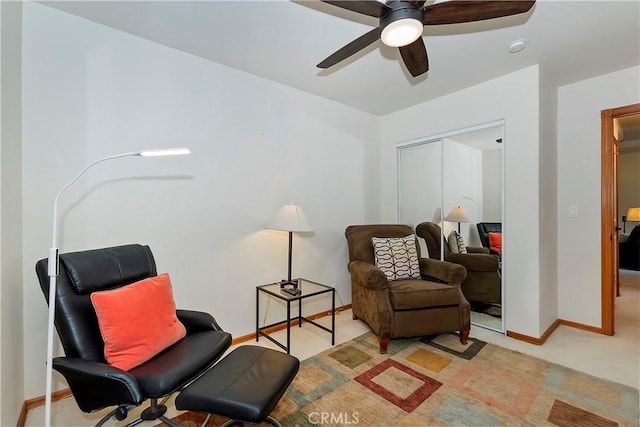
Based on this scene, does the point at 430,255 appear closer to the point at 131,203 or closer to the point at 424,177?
the point at 424,177

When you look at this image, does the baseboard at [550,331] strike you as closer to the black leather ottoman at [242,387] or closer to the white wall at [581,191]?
the white wall at [581,191]

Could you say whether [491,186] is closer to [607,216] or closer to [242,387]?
[607,216]

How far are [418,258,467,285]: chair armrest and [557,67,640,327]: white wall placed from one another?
1325mm

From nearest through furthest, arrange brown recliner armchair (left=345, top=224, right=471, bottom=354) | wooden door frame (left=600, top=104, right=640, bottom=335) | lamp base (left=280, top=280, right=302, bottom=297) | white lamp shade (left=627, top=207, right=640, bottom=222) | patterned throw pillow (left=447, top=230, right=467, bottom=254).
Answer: brown recliner armchair (left=345, top=224, right=471, bottom=354)
lamp base (left=280, top=280, right=302, bottom=297)
wooden door frame (left=600, top=104, right=640, bottom=335)
patterned throw pillow (left=447, top=230, right=467, bottom=254)
white lamp shade (left=627, top=207, right=640, bottom=222)

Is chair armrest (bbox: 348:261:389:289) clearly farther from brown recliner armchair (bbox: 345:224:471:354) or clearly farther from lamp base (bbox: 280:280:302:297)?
lamp base (bbox: 280:280:302:297)

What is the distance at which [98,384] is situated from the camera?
129 cm

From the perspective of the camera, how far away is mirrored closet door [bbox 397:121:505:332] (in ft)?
9.50

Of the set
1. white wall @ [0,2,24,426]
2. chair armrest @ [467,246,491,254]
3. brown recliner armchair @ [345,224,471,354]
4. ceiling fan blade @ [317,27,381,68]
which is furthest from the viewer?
chair armrest @ [467,246,491,254]

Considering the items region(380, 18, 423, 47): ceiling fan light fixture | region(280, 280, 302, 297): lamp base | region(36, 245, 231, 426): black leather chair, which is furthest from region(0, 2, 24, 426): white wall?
region(380, 18, 423, 47): ceiling fan light fixture

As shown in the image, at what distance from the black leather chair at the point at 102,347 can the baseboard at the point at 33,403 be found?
1.68 ft

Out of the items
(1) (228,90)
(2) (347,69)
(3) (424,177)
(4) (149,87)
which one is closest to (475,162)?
(3) (424,177)

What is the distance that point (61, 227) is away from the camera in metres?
1.88

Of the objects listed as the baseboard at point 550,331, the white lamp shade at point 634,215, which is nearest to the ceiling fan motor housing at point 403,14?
the baseboard at point 550,331

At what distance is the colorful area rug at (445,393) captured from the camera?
65.7 inches
